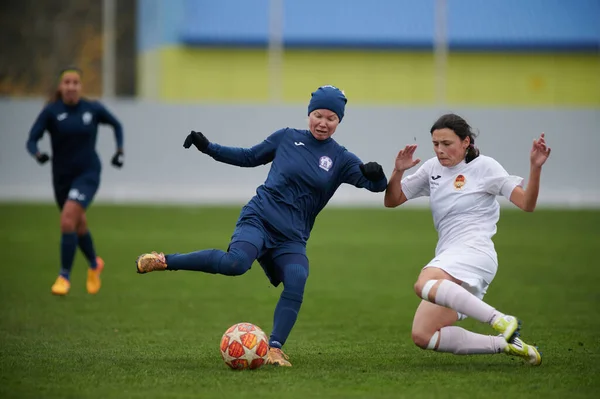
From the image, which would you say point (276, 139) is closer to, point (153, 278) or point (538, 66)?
point (153, 278)

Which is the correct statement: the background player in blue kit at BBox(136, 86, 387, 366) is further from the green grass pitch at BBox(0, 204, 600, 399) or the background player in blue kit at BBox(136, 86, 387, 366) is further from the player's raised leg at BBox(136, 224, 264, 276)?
the green grass pitch at BBox(0, 204, 600, 399)

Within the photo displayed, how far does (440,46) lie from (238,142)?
16.4 feet

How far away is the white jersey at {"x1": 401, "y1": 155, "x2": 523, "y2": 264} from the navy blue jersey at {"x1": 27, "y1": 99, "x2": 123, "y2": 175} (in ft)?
17.5

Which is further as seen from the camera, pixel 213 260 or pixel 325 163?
pixel 325 163

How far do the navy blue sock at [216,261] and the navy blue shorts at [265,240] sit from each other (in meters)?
0.14

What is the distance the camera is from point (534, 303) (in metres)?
10.8

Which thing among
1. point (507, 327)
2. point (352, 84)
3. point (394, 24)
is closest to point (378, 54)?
point (394, 24)

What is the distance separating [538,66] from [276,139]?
1792 cm

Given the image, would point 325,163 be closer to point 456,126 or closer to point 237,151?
point 237,151

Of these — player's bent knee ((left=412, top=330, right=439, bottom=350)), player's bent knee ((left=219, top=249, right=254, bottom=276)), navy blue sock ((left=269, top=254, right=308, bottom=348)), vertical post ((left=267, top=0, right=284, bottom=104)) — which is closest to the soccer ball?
navy blue sock ((left=269, top=254, right=308, bottom=348))

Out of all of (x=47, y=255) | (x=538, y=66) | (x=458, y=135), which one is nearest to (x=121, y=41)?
(x=538, y=66)

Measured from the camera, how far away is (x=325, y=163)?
25.0 ft

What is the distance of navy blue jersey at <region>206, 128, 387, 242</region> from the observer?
24.8ft

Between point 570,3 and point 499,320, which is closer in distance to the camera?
point 499,320
